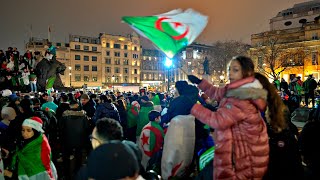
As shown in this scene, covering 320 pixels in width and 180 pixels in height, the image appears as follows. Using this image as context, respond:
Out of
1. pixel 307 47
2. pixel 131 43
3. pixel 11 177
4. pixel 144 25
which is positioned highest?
pixel 131 43

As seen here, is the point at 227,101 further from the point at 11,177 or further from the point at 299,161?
the point at 11,177

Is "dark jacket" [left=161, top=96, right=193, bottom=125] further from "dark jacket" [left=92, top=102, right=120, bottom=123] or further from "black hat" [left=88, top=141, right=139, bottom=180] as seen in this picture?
"dark jacket" [left=92, top=102, right=120, bottom=123]

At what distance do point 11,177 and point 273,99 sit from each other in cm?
421

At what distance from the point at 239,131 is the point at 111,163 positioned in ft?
5.35

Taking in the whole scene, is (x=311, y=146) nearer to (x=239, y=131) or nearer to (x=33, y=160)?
(x=239, y=131)

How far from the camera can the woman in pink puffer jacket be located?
3.00 metres

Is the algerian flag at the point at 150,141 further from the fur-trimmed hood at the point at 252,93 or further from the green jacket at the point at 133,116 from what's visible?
the green jacket at the point at 133,116

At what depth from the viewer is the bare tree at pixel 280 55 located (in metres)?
52.2

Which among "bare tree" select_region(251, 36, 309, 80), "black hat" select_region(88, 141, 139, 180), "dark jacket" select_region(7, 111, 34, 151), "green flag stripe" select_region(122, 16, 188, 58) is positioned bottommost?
"dark jacket" select_region(7, 111, 34, 151)

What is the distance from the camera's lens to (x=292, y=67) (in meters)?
53.5

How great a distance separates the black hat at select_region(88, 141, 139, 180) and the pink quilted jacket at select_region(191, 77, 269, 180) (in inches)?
50.1

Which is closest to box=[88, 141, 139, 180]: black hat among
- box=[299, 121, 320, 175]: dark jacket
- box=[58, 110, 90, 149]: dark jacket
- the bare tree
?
box=[299, 121, 320, 175]: dark jacket

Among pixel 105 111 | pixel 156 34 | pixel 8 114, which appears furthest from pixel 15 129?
pixel 156 34

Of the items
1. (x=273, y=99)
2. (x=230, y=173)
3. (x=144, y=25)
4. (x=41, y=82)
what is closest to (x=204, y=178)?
(x=230, y=173)
